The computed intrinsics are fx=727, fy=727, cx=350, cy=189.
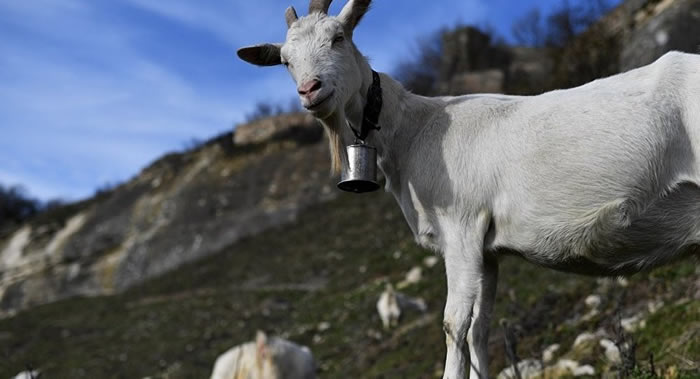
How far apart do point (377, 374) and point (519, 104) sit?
9.73 m

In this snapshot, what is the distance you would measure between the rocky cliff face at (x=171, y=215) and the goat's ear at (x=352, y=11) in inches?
1604

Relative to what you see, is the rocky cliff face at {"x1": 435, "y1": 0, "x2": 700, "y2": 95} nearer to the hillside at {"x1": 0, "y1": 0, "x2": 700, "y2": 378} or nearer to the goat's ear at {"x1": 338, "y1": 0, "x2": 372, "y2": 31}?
the hillside at {"x1": 0, "y1": 0, "x2": 700, "y2": 378}

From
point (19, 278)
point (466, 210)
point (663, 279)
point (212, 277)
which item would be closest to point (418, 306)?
point (663, 279)

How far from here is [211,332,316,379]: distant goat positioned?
10523mm

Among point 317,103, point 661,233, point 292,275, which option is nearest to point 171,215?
point 292,275

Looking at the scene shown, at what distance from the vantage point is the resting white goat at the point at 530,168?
13.3ft

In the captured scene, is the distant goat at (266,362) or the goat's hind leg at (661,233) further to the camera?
the distant goat at (266,362)

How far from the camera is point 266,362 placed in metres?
10.5

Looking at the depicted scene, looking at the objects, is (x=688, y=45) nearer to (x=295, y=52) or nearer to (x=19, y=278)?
(x=295, y=52)

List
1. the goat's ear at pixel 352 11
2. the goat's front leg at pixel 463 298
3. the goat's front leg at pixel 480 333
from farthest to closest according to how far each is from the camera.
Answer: the goat's ear at pixel 352 11 → the goat's front leg at pixel 480 333 → the goat's front leg at pixel 463 298

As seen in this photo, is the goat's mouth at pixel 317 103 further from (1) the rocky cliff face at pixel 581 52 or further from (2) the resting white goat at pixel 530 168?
(1) the rocky cliff face at pixel 581 52

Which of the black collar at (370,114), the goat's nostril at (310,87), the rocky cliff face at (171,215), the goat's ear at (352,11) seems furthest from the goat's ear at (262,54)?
the rocky cliff face at (171,215)

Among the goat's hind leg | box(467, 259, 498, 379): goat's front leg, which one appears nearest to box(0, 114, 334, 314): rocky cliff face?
box(467, 259, 498, 379): goat's front leg

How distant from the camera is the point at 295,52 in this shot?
4684 millimetres
